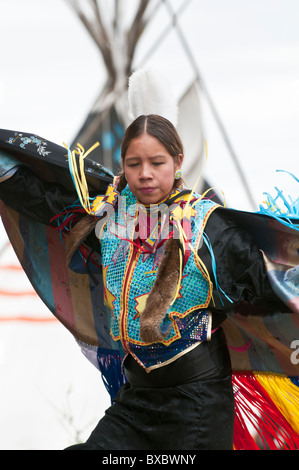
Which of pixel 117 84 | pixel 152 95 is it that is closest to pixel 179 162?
pixel 152 95

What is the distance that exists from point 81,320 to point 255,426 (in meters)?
0.73

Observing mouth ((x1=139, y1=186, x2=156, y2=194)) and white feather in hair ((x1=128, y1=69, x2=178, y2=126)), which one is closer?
mouth ((x1=139, y1=186, x2=156, y2=194))

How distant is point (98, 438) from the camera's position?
200 centimetres

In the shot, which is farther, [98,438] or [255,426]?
[255,426]

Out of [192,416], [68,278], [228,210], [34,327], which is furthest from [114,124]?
[192,416]

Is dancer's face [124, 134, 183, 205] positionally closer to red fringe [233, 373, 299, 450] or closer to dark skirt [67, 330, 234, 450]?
dark skirt [67, 330, 234, 450]

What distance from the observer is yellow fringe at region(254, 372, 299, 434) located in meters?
2.30

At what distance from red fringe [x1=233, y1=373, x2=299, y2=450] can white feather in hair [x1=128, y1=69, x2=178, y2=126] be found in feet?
3.08

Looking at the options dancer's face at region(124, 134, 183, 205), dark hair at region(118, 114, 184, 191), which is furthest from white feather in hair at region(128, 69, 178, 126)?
dancer's face at region(124, 134, 183, 205)

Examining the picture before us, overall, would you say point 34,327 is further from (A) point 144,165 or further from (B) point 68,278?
(A) point 144,165

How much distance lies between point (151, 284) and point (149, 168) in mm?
341

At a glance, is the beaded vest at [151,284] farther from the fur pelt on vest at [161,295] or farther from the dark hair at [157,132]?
the dark hair at [157,132]

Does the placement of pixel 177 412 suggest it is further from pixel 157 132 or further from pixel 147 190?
pixel 157 132

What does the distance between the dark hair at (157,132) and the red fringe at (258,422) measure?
2.54 feet
